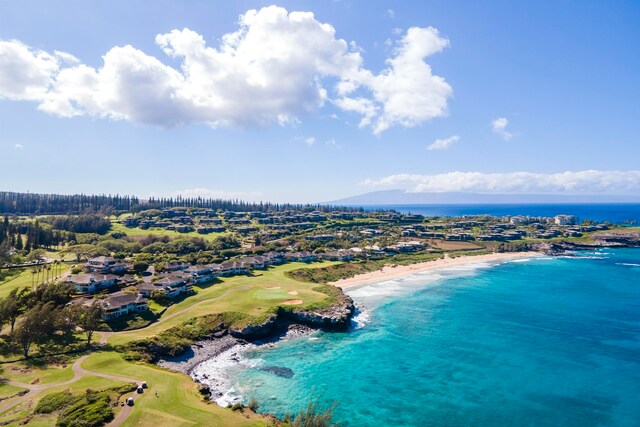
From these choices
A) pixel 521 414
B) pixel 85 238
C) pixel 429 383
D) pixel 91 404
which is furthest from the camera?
pixel 85 238

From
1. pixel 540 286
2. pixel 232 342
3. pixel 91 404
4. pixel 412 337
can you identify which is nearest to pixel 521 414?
pixel 412 337

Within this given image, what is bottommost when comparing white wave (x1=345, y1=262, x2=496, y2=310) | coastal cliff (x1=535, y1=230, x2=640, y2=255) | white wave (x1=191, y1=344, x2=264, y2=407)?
white wave (x1=191, y1=344, x2=264, y2=407)

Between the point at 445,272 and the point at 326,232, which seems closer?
the point at 445,272

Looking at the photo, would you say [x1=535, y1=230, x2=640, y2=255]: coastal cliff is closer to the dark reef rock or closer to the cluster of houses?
the cluster of houses

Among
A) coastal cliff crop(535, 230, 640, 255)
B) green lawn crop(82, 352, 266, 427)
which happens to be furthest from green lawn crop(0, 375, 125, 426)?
coastal cliff crop(535, 230, 640, 255)

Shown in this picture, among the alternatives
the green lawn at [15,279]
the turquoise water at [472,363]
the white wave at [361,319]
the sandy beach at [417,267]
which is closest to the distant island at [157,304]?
the green lawn at [15,279]

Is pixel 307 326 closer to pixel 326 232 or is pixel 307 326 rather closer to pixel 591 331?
pixel 591 331
